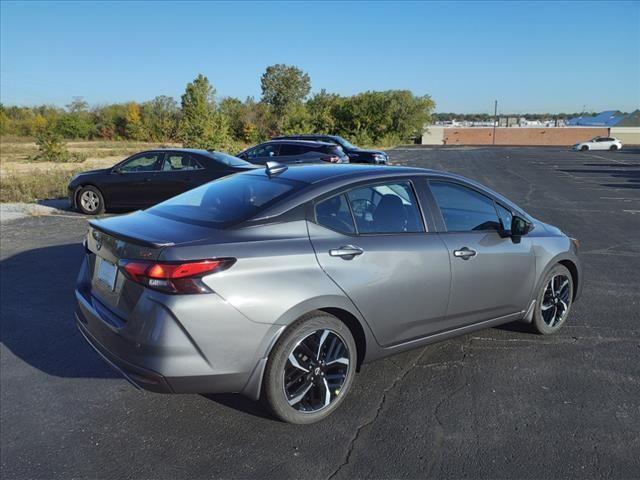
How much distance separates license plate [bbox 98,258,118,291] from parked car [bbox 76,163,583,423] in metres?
0.01

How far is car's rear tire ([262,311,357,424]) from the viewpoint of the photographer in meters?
3.11

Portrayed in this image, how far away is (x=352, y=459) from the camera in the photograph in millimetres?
2957

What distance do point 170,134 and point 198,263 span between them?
201ft

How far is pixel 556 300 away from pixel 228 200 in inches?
123

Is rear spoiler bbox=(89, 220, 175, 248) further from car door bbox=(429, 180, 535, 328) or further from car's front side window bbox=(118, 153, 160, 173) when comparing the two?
car's front side window bbox=(118, 153, 160, 173)

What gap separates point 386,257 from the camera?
11.5ft

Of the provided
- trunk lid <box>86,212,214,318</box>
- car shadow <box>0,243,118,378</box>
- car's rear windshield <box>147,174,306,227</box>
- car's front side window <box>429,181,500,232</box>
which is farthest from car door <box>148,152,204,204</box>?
car's front side window <box>429,181,500,232</box>

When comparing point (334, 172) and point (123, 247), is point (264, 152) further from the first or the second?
point (123, 247)

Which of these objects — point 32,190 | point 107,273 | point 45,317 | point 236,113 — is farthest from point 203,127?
point 236,113

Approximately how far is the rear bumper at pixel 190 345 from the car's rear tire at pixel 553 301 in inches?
106

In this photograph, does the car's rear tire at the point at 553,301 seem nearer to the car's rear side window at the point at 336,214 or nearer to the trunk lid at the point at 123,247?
the car's rear side window at the point at 336,214

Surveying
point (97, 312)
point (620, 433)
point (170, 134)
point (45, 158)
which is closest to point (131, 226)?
point (97, 312)

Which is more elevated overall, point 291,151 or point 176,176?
point 291,151

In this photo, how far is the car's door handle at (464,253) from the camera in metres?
3.85
